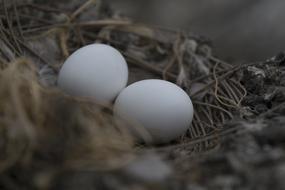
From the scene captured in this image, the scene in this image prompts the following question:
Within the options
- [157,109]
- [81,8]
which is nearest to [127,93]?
[157,109]

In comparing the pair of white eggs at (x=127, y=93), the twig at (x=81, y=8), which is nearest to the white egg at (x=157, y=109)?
the pair of white eggs at (x=127, y=93)

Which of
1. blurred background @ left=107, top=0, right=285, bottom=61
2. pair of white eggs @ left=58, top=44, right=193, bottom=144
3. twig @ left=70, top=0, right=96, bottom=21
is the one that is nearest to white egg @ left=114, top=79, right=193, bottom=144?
pair of white eggs @ left=58, top=44, right=193, bottom=144

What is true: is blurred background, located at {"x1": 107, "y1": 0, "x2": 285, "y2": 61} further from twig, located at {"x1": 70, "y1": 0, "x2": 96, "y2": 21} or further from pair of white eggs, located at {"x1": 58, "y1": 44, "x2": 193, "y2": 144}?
pair of white eggs, located at {"x1": 58, "y1": 44, "x2": 193, "y2": 144}

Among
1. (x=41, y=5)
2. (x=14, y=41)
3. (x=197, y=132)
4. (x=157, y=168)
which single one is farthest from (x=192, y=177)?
(x=41, y=5)

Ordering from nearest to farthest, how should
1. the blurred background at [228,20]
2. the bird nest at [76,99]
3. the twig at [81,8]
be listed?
the bird nest at [76,99], the twig at [81,8], the blurred background at [228,20]

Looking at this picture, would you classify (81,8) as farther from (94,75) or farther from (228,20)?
(228,20)

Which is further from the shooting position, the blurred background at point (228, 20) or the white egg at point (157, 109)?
the blurred background at point (228, 20)

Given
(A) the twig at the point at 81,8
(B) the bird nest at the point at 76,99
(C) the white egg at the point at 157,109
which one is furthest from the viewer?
(A) the twig at the point at 81,8

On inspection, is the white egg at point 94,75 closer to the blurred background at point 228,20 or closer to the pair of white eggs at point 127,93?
the pair of white eggs at point 127,93
